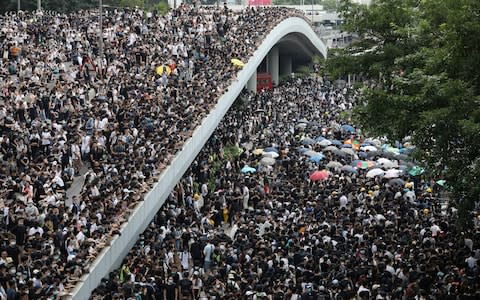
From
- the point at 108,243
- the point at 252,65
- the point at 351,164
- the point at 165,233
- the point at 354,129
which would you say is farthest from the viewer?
the point at 252,65

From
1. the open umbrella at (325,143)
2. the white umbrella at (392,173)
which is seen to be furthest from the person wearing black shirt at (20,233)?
the open umbrella at (325,143)

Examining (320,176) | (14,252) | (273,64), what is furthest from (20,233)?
(273,64)

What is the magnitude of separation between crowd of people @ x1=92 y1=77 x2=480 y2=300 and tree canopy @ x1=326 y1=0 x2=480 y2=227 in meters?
2.16

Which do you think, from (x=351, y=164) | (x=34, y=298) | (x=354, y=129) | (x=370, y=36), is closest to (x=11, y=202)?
(x=34, y=298)

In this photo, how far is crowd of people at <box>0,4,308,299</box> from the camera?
2197 cm

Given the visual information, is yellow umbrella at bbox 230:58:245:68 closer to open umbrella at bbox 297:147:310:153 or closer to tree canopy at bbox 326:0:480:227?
open umbrella at bbox 297:147:310:153

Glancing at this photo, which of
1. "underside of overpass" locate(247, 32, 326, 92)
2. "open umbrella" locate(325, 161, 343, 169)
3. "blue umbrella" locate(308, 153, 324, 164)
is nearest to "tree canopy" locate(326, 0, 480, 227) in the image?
"open umbrella" locate(325, 161, 343, 169)

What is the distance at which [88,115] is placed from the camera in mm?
30734

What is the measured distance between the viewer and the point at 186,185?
31.4m

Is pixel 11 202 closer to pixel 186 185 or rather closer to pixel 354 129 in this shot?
pixel 186 185

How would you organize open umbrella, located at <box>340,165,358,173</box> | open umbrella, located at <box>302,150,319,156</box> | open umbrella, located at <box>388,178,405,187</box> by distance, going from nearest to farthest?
open umbrella, located at <box>388,178,405,187</box> < open umbrella, located at <box>340,165,358,173</box> < open umbrella, located at <box>302,150,319,156</box>

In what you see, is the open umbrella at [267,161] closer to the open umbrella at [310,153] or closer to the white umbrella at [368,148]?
the open umbrella at [310,153]

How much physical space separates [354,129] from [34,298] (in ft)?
81.3

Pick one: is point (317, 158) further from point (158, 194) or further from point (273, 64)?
point (273, 64)
